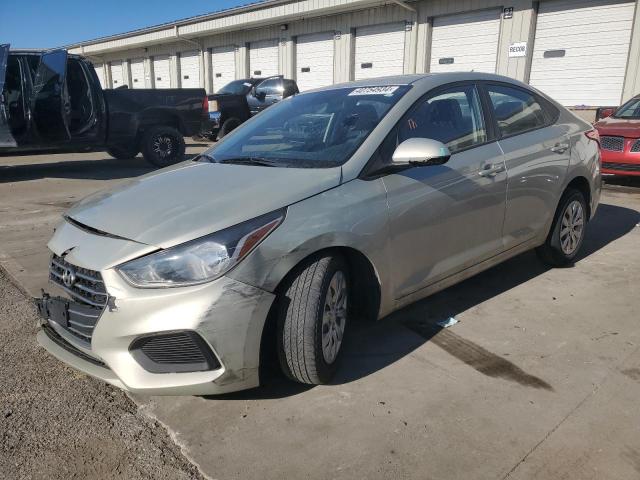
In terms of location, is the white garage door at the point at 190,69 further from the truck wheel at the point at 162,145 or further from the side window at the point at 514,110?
the side window at the point at 514,110

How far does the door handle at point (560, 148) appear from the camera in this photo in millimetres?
4086

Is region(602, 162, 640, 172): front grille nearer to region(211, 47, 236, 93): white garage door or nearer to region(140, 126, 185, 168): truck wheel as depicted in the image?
region(140, 126, 185, 168): truck wheel

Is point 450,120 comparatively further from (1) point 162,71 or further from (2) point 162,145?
(1) point 162,71

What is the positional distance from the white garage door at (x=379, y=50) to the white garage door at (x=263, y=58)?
14.1ft

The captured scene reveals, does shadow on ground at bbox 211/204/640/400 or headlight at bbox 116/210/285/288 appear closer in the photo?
headlight at bbox 116/210/285/288

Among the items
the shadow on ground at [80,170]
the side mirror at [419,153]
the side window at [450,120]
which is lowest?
the shadow on ground at [80,170]

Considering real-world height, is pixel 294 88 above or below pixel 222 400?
above

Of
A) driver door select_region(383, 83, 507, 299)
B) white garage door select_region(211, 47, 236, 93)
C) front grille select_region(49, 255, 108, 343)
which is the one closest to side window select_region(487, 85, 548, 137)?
driver door select_region(383, 83, 507, 299)

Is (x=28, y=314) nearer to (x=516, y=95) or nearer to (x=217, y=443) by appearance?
(x=217, y=443)

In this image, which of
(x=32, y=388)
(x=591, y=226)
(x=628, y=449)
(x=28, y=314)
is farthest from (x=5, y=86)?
(x=628, y=449)

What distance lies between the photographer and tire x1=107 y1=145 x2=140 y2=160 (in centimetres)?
1083

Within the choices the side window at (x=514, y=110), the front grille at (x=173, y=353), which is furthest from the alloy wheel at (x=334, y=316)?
the side window at (x=514, y=110)

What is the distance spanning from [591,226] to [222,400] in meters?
4.92

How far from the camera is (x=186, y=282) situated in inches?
87.8
